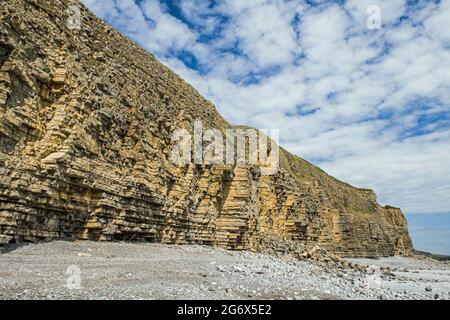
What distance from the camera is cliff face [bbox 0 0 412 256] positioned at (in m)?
14.6

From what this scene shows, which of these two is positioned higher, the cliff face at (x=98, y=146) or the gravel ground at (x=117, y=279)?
the cliff face at (x=98, y=146)

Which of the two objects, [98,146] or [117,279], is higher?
[98,146]

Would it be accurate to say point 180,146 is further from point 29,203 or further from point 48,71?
point 29,203

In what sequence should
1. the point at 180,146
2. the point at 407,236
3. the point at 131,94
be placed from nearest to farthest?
the point at 131,94, the point at 180,146, the point at 407,236

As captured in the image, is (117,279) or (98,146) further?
(98,146)

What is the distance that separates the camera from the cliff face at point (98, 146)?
1463 cm

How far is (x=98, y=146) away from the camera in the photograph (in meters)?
18.8

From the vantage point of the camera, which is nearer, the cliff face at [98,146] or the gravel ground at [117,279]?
the gravel ground at [117,279]

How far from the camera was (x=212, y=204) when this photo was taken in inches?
1150

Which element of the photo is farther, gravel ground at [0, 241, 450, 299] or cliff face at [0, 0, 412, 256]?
cliff face at [0, 0, 412, 256]

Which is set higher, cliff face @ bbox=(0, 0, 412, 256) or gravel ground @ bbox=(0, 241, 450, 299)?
cliff face @ bbox=(0, 0, 412, 256)
